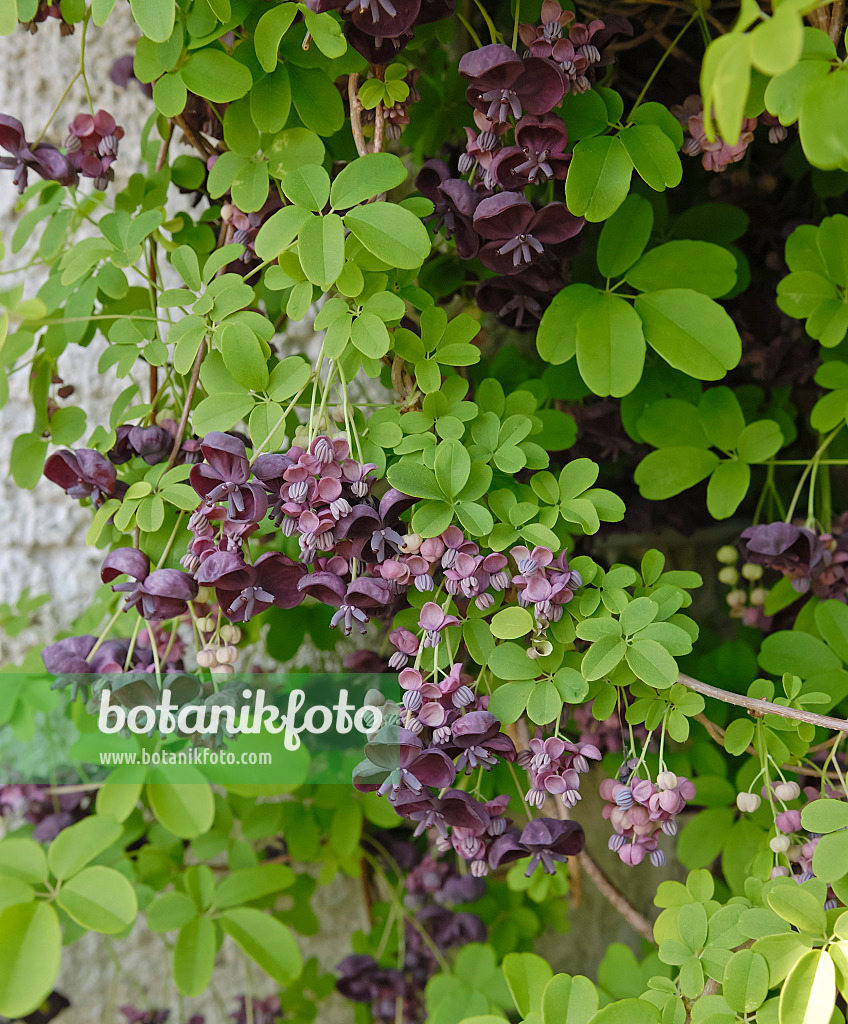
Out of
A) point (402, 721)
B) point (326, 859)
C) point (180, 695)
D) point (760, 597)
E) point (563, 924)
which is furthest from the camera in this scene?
point (563, 924)

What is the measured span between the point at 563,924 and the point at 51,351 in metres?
1.07

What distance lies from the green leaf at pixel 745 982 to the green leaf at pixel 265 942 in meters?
0.48

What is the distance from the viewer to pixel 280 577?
23.3 inches

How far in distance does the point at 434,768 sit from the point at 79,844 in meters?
0.41

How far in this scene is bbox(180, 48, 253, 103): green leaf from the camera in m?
0.65

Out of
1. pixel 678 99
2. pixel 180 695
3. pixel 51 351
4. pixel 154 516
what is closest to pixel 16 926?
pixel 180 695

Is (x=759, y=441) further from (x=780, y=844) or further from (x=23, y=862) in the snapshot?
(x=23, y=862)

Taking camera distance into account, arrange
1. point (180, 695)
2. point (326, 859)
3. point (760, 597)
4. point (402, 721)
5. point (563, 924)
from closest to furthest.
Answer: point (402, 721) → point (180, 695) → point (760, 597) → point (326, 859) → point (563, 924)

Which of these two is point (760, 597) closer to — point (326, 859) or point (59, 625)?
point (326, 859)

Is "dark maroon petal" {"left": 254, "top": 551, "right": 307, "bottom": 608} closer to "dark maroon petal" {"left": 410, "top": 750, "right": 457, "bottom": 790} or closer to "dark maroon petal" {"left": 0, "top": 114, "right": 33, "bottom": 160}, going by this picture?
"dark maroon petal" {"left": 410, "top": 750, "right": 457, "bottom": 790}

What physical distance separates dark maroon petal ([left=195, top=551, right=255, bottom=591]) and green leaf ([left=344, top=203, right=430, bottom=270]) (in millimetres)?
255

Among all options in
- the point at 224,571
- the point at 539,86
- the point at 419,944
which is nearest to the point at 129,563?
the point at 224,571

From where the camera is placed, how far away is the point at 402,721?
584mm

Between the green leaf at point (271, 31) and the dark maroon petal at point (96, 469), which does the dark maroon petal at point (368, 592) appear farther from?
the green leaf at point (271, 31)
